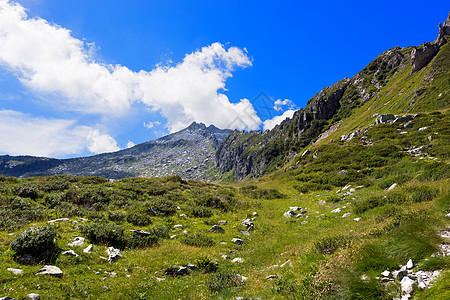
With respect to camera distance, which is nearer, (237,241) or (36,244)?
(36,244)

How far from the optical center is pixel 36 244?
337 inches

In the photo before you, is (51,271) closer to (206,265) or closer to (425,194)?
(206,265)

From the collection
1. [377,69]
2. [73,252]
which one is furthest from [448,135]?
[377,69]

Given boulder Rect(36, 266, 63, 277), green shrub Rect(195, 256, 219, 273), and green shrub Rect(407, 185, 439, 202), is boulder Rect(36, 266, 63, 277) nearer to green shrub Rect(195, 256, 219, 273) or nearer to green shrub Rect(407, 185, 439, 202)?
green shrub Rect(195, 256, 219, 273)

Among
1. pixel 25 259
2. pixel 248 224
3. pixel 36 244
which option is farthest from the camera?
pixel 248 224

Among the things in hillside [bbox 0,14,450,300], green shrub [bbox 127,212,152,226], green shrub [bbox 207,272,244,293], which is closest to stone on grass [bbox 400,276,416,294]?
hillside [bbox 0,14,450,300]

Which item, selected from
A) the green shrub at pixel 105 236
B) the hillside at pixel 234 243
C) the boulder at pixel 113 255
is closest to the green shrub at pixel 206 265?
the hillside at pixel 234 243

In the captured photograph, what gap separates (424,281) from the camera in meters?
4.59

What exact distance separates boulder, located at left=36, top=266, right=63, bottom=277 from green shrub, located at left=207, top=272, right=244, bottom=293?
238 inches

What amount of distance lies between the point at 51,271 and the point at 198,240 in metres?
7.99

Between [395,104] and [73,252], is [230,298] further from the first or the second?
[395,104]

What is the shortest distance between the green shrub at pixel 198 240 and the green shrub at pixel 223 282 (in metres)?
A: 4.40

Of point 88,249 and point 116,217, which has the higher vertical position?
point 116,217

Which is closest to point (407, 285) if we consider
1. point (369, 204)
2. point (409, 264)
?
point (409, 264)
